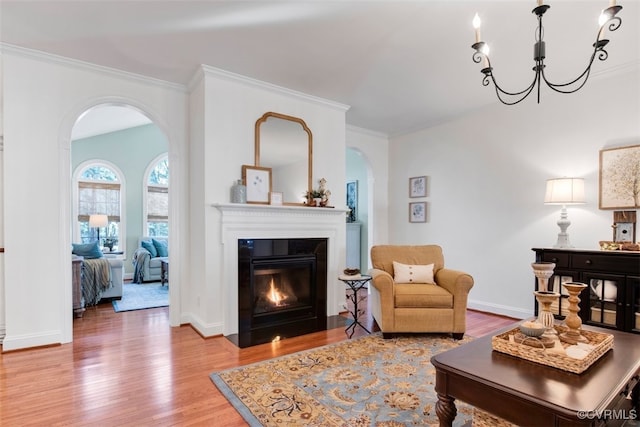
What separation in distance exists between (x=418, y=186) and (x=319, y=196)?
2.02 meters

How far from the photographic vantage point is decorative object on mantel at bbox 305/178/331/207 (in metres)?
4.11

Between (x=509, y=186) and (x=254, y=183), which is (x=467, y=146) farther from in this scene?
(x=254, y=183)

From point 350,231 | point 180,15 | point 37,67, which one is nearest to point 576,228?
point 350,231

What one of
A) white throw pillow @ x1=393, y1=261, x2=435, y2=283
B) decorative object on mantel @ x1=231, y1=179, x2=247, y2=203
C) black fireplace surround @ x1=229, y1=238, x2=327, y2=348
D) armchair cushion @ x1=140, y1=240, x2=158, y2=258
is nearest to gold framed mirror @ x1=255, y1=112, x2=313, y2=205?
decorative object on mantel @ x1=231, y1=179, x2=247, y2=203

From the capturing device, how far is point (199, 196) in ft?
11.8

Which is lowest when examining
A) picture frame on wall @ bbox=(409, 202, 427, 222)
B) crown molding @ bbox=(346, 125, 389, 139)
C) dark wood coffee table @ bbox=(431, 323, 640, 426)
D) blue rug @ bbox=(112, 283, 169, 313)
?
blue rug @ bbox=(112, 283, 169, 313)

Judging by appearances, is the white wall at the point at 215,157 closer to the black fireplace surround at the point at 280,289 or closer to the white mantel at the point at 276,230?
the white mantel at the point at 276,230

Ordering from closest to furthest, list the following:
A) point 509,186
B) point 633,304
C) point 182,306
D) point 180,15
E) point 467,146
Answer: point 180,15, point 633,304, point 182,306, point 509,186, point 467,146

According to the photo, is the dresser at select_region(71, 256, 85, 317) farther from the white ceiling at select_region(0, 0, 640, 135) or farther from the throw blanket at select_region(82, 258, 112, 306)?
the white ceiling at select_region(0, 0, 640, 135)

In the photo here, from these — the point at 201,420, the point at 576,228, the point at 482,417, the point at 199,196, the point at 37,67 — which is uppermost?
the point at 37,67

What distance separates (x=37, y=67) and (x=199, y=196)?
1.84 meters

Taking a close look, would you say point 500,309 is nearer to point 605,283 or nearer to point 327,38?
point 605,283

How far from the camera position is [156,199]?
25.7 ft

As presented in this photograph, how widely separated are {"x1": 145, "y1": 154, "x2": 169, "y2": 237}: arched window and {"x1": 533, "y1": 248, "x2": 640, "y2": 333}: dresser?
7.47 metres
